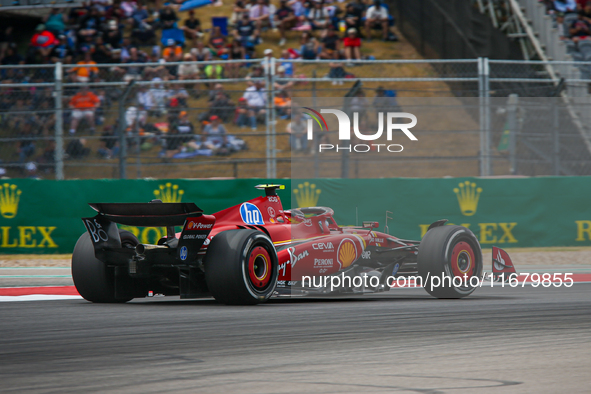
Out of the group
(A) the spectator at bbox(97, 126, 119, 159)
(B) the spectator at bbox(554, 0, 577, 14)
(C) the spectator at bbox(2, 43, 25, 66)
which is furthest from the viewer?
(C) the spectator at bbox(2, 43, 25, 66)

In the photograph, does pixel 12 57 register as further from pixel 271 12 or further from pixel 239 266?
pixel 239 266

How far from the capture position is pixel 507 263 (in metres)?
8.13

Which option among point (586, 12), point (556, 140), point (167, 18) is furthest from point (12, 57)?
point (586, 12)

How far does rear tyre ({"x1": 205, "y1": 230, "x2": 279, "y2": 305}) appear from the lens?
6645 mm

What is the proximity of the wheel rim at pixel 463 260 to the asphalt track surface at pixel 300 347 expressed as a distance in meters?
0.35

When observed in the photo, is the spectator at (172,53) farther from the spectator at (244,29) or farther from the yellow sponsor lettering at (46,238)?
the yellow sponsor lettering at (46,238)

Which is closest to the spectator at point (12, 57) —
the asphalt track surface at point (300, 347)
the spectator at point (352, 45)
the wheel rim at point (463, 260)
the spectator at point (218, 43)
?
the spectator at point (218, 43)

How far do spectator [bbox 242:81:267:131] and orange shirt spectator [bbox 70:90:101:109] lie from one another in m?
2.50

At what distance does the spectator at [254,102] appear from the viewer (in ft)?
41.0

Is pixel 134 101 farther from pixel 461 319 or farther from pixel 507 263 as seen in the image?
pixel 461 319

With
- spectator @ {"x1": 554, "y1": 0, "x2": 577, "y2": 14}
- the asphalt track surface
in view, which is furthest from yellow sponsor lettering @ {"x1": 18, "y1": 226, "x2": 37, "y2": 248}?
spectator @ {"x1": 554, "y1": 0, "x2": 577, "y2": 14}

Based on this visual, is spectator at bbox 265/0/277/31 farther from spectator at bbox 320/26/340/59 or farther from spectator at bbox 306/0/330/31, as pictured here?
spectator at bbox 320/26/340/59

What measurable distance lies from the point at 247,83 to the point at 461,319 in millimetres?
7483

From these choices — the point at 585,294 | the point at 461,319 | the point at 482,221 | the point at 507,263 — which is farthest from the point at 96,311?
the point at 482,221
